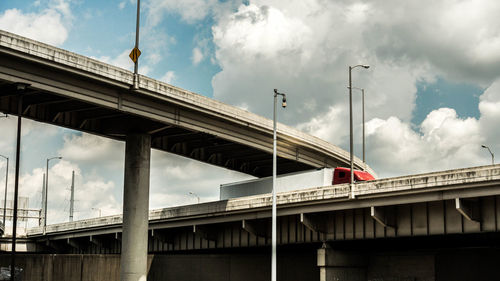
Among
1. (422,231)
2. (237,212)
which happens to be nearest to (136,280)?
(237,212)

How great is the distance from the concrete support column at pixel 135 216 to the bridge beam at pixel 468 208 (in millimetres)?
20150

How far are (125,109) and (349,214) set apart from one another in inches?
565

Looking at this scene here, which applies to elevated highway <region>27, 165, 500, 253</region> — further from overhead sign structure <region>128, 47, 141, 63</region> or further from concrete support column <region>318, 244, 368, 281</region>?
overhead sign structure <region>128, 47, 141, 63</region>

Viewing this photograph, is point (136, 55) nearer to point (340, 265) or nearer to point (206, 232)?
point (206, 232)

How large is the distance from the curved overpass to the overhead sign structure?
1.37 meters

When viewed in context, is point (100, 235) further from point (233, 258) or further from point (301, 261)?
point (301, 261)

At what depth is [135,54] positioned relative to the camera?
3841 centimetres

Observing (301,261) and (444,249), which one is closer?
(444,249)

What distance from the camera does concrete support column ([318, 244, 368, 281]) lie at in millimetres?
36906

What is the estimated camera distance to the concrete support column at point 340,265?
3691 cm

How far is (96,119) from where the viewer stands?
41.8 m

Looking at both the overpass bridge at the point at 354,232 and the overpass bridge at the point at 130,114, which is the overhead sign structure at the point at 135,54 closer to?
the overpass bridge at the point at 130,114

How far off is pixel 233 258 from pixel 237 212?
25.8 feet

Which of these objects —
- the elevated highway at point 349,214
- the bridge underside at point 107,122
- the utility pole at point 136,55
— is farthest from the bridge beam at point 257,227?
the utility pole at point 136,55
